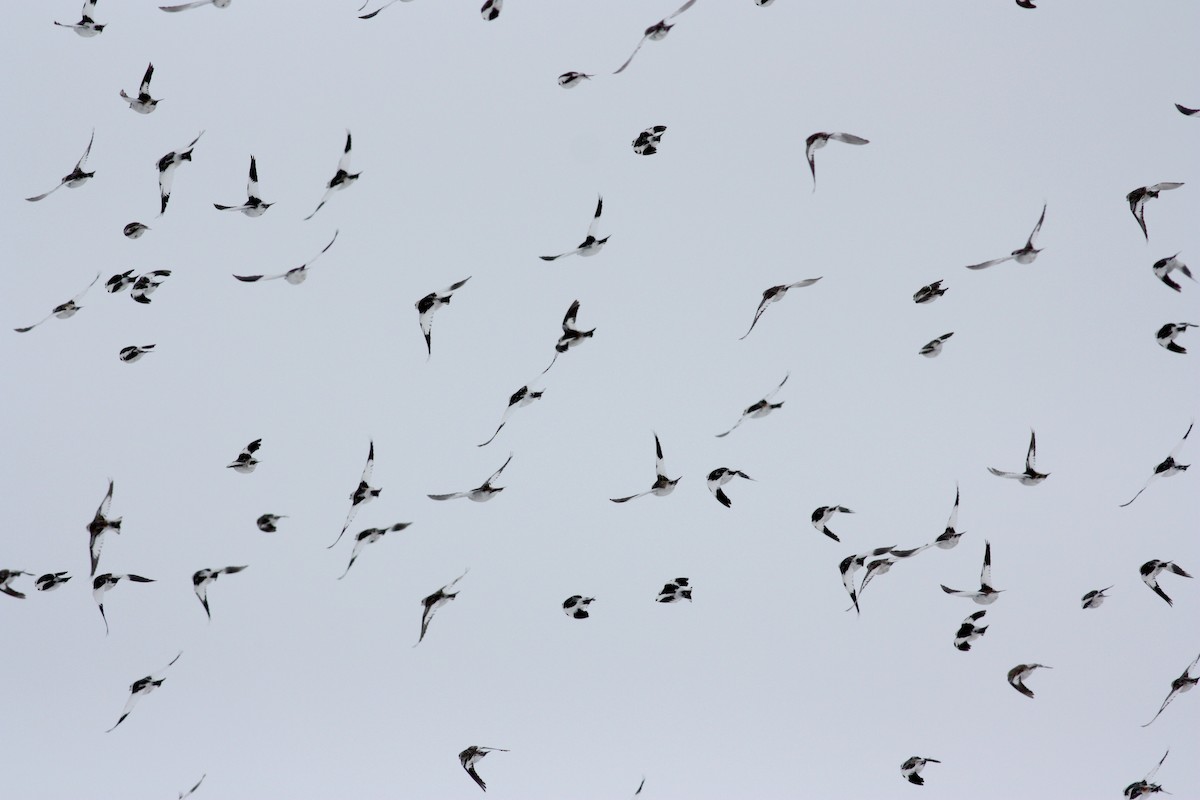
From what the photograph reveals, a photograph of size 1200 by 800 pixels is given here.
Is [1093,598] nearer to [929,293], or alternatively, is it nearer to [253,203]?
[929,293]

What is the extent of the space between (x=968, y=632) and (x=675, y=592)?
234 inches

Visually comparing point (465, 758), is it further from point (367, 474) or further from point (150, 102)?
point (150, 102)

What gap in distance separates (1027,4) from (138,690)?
20735mm

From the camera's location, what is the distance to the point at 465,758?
28.6m

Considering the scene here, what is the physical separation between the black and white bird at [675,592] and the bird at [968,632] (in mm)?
5299

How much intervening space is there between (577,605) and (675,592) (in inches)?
81.7

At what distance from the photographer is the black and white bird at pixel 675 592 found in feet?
76.3

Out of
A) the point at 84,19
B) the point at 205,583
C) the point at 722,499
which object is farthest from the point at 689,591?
the point at 84,19

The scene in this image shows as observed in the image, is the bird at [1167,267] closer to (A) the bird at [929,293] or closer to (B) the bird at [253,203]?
(A) the bird at [929,293]

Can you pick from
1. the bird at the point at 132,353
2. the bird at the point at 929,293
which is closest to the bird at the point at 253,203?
the bird at the point at 132,353

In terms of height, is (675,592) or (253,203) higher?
(253,203)

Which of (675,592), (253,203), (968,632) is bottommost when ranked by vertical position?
(968,632)

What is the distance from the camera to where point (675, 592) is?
2348 cm

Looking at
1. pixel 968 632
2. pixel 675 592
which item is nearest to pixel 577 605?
pixel 675 592
